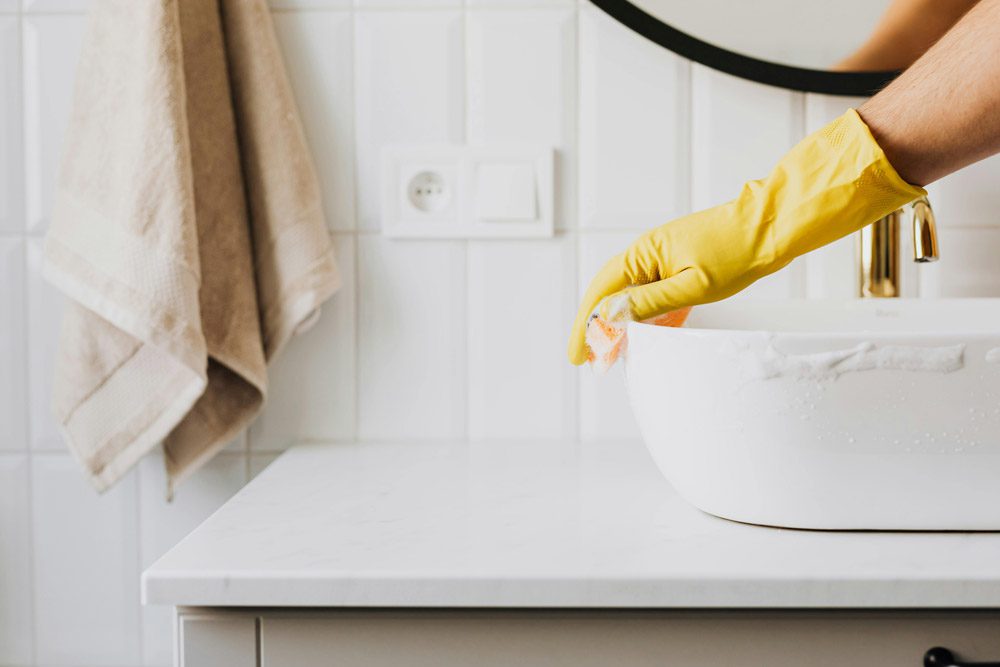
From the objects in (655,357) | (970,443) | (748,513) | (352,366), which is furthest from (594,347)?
(352,366)

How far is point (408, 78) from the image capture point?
977 mm

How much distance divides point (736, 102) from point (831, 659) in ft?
2.04

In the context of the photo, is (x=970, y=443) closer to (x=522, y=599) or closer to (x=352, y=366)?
(x=522, y=599)

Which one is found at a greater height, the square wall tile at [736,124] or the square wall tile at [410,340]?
the square wall tile at [736,124]

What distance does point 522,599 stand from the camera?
541 mm

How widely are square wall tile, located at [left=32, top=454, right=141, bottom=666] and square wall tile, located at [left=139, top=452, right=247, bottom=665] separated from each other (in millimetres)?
16

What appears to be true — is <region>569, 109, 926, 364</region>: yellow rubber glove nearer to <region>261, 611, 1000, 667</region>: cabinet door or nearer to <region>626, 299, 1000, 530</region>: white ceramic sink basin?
<region>626, 299, 1000, 530</region>: white ceramic sink basin

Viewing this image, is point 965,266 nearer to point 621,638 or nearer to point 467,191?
point 467,191

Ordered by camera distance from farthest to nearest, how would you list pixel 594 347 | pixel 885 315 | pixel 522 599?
pixel 885 315, pixel 594 347, pixel 522 599

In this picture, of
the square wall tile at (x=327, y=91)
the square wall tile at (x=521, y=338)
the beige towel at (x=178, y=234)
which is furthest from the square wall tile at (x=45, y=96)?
the square wall tile at (x=521, y=338)

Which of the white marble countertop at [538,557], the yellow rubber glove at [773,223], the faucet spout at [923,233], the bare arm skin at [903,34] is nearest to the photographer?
the white marble countertop at [538,557]

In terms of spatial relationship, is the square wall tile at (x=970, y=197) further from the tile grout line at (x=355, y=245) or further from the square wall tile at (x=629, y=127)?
the tile grout line at (x=355, y=245)

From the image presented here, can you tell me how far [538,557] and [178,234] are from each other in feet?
1.57

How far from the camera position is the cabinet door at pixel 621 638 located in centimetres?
55
